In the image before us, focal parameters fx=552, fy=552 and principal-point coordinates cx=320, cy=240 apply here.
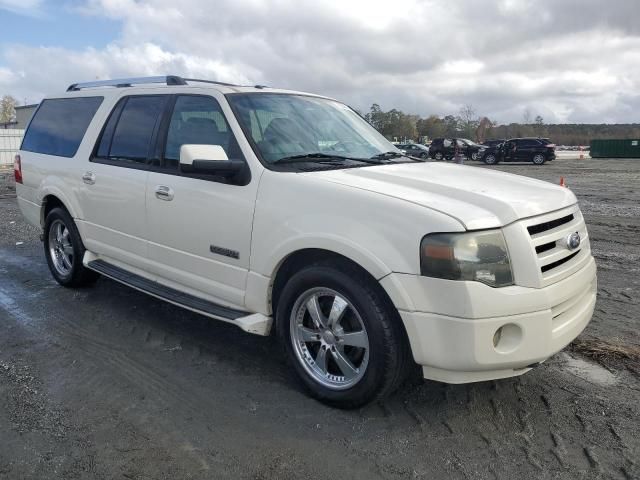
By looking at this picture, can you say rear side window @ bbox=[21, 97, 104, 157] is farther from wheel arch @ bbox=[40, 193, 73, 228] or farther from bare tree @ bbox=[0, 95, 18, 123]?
bare tree @ bbox=[0, 95, 18, 123]

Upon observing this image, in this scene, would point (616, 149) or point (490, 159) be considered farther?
point (616, 149)

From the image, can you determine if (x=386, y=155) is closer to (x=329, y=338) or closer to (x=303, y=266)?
(x=303, y=266)

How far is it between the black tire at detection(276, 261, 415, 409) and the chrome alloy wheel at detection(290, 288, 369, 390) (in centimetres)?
4

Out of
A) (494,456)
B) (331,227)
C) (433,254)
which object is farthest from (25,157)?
(494,456)

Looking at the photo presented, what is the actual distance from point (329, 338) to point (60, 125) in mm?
3982

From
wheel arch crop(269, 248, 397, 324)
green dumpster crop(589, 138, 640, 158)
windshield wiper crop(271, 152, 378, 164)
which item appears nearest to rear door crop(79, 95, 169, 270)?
windshield wiper crop(271, 152, 378, 164)

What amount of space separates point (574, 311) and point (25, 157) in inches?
224

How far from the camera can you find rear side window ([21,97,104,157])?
530 centimetres

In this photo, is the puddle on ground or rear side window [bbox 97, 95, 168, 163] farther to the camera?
rear side window [bbox 97, 95, 168, 163]

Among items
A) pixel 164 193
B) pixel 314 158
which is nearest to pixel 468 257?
pixel 314 158

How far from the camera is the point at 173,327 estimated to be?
468 cm

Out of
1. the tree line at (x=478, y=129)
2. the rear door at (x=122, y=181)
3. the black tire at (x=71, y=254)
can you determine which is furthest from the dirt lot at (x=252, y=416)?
the tree line at (x=478, y=129)

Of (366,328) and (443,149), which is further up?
(366,328)

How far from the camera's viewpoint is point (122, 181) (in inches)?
180
